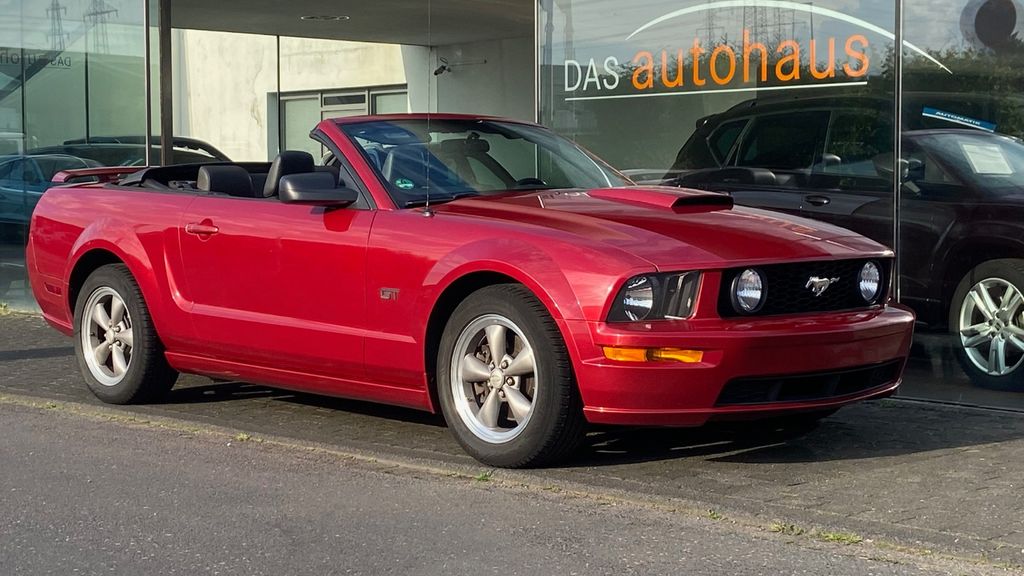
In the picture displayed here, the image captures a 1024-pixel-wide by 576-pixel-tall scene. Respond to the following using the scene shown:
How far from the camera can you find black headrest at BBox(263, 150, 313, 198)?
7.23 metres

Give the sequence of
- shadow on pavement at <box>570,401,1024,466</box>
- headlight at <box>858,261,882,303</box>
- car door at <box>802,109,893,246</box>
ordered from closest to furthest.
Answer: headlight at <box>858,261,882,303</box>
shadow on pavement at <box>570,401,1024,466</box>
car door at <box>802,109,893,246</box>

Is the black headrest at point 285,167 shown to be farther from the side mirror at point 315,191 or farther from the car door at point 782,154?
the car door at point 782,154

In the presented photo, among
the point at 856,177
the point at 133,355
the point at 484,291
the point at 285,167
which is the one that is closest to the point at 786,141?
the point at 856,177

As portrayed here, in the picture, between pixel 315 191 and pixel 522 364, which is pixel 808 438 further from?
pixel 315 191

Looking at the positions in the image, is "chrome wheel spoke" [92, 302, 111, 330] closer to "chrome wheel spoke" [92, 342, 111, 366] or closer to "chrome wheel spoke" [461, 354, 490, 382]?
"chrome wheel spoke" [92, 342, 111, 366]

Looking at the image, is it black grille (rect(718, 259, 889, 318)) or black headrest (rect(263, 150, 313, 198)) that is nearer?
black grille (rect(718, 259, 889, 318))

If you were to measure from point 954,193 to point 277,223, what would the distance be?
3.79 metres

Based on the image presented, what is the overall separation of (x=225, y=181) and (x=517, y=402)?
2625 millimetres

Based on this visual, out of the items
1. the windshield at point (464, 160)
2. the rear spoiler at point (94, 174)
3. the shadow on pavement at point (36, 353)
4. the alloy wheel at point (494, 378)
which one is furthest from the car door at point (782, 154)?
the shadow on pavement at point (36, 353)

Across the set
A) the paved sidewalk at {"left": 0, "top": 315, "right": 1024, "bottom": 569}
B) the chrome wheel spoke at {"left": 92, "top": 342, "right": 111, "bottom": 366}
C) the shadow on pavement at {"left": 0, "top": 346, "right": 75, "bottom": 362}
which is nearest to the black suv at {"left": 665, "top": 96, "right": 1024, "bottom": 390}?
the paved sidewalk at {"left": 0, "top": 315, "right": 1024, "bottom": 569}

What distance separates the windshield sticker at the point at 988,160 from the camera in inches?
312

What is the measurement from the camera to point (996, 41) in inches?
Result: 313

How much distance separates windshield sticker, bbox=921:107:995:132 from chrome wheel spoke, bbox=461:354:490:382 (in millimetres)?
3498

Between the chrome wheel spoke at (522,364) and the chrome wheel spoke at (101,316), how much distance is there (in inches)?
117
